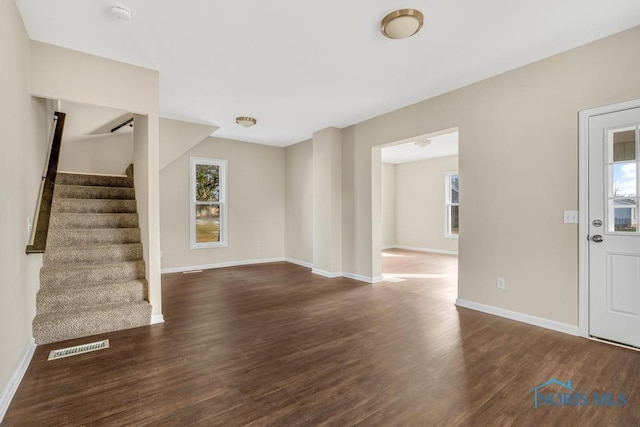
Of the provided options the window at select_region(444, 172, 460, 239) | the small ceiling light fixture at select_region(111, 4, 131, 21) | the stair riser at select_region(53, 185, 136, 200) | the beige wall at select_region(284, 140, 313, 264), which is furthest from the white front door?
the window at select_region(444, 172, 460, 239)

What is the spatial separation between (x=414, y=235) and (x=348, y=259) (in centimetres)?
461

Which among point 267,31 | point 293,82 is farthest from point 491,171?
point 267,31

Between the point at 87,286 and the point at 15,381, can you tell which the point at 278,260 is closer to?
the point at 87,286

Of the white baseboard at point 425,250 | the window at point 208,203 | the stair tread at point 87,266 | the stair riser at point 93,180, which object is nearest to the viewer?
the stair tread at point 87,266

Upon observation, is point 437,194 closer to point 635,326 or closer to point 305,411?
point 635,326

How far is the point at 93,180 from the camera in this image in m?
4.54

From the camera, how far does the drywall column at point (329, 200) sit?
18.2 ft

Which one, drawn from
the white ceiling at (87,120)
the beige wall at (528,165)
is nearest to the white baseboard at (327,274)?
the beige wall at (528,165)

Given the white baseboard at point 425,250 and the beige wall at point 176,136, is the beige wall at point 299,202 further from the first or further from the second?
the white baseboard at point 425,250

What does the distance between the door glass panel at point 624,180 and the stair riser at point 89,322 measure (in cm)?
460

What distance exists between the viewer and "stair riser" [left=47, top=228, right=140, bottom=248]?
11.6ft

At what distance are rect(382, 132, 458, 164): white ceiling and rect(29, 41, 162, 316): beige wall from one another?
4.71 meters

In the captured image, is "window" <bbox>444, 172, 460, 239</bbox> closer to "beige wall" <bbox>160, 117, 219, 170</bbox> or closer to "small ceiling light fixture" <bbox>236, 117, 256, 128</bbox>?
"small ceiling light fixture" <bbox>236, 117, 256, 128</bbox>

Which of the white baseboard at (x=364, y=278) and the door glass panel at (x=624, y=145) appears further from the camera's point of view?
the white baseboard at (x=364, y=278)
